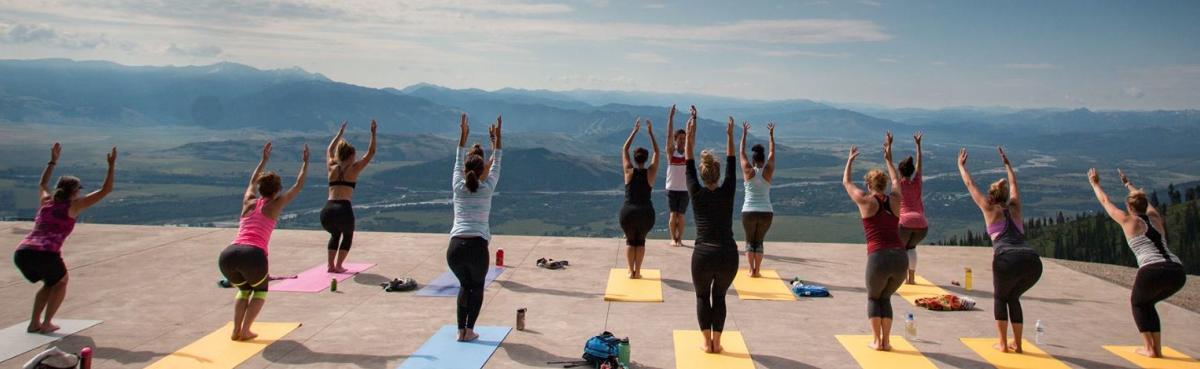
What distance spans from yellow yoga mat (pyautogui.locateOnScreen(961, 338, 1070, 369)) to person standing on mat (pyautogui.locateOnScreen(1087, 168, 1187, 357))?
3.49 ft

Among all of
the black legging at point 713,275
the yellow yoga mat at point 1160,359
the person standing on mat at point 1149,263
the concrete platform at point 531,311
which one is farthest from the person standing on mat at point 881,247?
the yellow yoga mat at point 1160,359

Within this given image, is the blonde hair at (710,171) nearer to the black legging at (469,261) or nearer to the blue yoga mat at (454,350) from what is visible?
the black legging at (469,261)

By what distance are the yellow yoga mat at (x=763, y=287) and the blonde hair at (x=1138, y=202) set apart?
13.9ft

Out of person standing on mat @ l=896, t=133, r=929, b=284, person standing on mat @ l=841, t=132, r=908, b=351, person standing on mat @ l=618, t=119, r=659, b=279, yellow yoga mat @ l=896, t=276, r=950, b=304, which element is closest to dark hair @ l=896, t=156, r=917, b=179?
person standing on mat @ l=896, t=133, r=929, b=284

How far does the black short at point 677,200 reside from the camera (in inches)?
575

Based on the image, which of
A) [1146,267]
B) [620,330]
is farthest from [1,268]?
[1146,267]

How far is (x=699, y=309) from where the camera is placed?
8148mm

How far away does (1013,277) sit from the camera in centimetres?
819

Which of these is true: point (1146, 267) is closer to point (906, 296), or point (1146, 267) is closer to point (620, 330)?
point (906, 296)

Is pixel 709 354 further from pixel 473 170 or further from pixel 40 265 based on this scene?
pixel 40 265

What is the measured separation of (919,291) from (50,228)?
11.2 metres

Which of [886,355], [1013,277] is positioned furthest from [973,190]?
[886,355]

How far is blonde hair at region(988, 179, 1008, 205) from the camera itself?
852 centimetres

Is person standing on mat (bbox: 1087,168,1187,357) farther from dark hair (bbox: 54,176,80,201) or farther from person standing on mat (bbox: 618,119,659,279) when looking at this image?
dark hair (bbox: 54,176,80,201)
